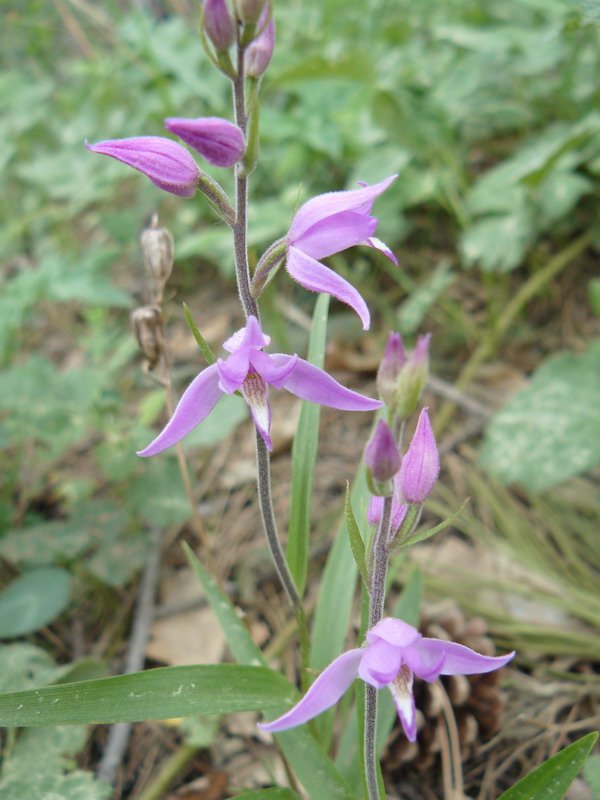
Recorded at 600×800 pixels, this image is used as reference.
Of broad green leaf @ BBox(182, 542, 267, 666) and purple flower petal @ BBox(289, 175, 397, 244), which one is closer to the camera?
purple flower petal @ BBox(289, 175, 397, 244)

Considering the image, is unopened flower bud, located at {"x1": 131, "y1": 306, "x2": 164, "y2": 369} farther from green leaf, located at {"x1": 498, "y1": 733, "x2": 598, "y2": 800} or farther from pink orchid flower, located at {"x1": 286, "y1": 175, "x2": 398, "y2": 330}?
green leaf, located at {"x1": 498, "y1": 733, "x2": 598, "y2": 800}

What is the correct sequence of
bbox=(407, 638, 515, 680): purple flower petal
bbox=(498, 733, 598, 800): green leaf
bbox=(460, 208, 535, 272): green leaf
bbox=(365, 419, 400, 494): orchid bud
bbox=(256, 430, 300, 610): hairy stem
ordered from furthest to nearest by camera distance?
bbox=(460, 208, 535, 272): green leaf
bbox=(256, 430, 300, 610): hairy stem
bbox=(498, 733, 598, 800): green leaf
bbox=(407, 638, 515, 680): purple flower petal
bbox=(365, 419, 400, 494): orchid bud

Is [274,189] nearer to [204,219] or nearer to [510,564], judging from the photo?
[204,219]

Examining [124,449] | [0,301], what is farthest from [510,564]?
[0,301]

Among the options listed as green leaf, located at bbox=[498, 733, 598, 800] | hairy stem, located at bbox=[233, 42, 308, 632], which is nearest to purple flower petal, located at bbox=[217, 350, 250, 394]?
hairy stem, located at bbox=[233, 42, 308, 632]

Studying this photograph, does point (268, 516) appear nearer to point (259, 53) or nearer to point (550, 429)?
point (259, 53)

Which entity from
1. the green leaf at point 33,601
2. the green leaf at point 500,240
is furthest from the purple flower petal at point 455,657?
the green leaf at point 500,240

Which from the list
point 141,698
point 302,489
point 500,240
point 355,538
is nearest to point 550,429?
point 500,240

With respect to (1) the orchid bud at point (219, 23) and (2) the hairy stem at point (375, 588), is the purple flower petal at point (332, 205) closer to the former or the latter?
(1) the orchid bud at point (219, 23)
